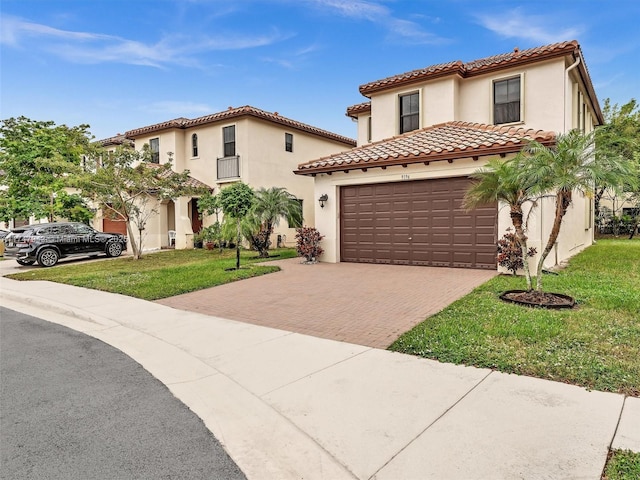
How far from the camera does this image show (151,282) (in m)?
10.7

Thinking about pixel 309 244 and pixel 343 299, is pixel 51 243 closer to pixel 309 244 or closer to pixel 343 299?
pixel 309 244

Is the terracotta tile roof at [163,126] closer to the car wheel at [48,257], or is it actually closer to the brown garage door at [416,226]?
the car wheel at [48,257]

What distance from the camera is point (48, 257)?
15.7m

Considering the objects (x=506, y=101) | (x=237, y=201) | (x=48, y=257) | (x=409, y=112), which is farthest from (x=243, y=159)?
(x=506, y=101)

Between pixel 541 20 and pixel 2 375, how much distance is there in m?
17.8

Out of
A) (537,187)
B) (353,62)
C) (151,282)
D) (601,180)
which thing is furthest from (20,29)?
(601,180)

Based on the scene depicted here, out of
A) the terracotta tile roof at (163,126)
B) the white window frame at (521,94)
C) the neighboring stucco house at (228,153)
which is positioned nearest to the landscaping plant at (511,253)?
the white window frame at (521,94)

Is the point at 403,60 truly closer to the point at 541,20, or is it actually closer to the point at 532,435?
the point at 541,20

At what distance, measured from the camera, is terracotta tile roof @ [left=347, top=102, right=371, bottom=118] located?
1872 cm

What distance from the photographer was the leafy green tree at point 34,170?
816 inches

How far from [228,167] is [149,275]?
33.6 ft

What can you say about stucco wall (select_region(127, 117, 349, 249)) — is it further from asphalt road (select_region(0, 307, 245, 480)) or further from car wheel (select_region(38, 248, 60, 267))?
asphalt road (select_region(0, 307, 245, 480))

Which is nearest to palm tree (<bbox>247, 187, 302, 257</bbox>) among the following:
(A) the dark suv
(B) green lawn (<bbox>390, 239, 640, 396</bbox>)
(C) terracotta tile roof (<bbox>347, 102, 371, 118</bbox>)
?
(C) terracotta tile roof (<bbox>347, 102, 371, 118</bbox>)

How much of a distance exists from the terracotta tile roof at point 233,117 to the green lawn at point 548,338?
612 inches
